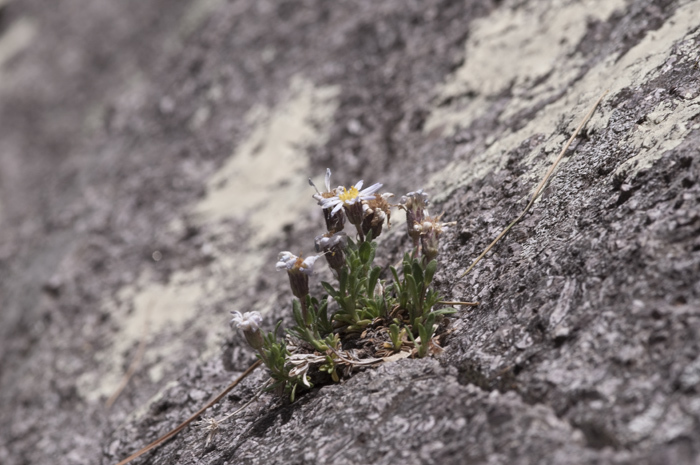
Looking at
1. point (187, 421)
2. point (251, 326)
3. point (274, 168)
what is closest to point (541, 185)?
point (251, 326)

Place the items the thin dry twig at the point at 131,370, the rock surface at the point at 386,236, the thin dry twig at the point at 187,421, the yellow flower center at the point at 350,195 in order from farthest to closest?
the thin dry twig at the point at 131,370
the thin dry twig at the point at 187,421
the yellow flower center at the point at 350,195
the rock surface at the point at 386,236

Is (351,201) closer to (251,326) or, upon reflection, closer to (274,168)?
(251,326)

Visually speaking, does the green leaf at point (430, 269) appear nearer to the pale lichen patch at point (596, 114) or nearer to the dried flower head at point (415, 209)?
the dried flower head at point (415, 209)

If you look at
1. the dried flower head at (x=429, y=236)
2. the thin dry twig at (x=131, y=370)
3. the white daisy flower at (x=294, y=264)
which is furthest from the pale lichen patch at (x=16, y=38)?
the dried flower head at (x=429, y=236)

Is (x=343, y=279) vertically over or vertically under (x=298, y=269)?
under

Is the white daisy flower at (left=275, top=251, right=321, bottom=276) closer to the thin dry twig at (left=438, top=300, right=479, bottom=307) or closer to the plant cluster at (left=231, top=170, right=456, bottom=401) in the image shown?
the plant cluster at (left=231, top=170, right=456, bottom=401)

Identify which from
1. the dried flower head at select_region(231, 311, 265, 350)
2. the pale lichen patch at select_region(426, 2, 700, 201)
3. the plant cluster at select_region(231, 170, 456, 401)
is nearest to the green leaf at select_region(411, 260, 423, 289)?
the plant cluster at select_region(231, 170, 456, 401)

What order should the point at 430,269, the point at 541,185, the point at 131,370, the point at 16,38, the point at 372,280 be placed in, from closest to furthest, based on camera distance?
1. the point at 430,269
2. the point at 372,280
3. the point at 541,185
4. the point at 131,370
5. the point at 16,38

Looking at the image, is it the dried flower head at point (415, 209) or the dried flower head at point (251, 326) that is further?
the dried flower head at point (415, 209)
